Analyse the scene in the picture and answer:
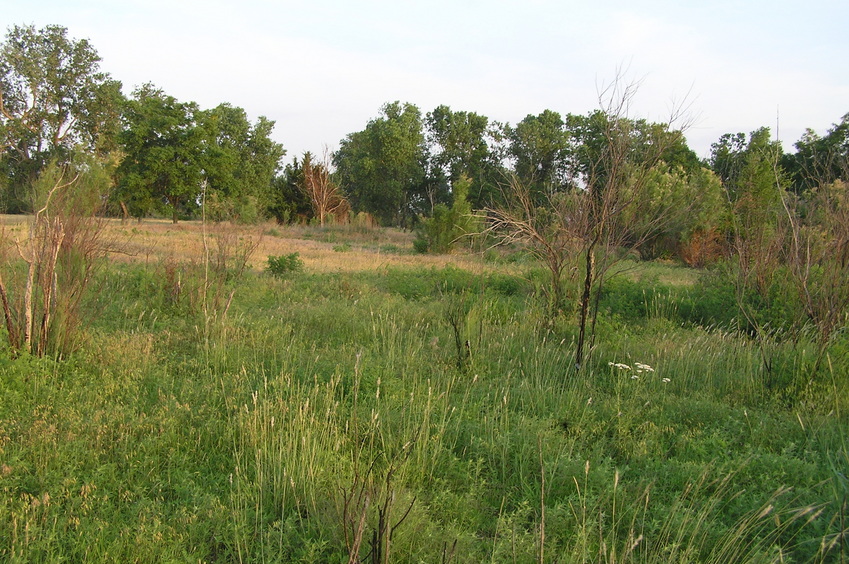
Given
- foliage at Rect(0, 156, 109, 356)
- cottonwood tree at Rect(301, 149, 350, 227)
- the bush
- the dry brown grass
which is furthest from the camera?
cottonwood tree at Rect(301, 149, 350, 227)

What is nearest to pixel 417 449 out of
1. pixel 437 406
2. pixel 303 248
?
pixel 437 406

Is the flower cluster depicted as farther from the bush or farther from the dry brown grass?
the bush

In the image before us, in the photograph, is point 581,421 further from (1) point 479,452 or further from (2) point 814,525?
(2) point 814,525

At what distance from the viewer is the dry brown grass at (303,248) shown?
12489 mm

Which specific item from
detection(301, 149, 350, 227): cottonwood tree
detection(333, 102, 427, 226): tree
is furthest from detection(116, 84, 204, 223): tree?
detection(333, 102, 427, 226): tree

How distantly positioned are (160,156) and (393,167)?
17333 mm

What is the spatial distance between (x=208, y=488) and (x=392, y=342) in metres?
2.91

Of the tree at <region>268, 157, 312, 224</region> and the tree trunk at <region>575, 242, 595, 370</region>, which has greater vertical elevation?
the tree at <region>268, 157, 312, 224</region>

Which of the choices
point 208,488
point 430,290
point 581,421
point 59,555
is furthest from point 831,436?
point 430,290

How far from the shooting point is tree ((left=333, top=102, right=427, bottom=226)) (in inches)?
1661

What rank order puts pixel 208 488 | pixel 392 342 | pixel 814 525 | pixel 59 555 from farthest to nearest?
pixel 392 342, pixel 208 488, pixel 814 525, pixel 59 555

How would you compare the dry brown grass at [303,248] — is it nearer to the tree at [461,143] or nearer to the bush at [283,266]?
the bush at [283,266]

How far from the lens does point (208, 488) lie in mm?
3195

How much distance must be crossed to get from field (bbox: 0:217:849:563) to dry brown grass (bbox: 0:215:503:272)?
6.30 feet
